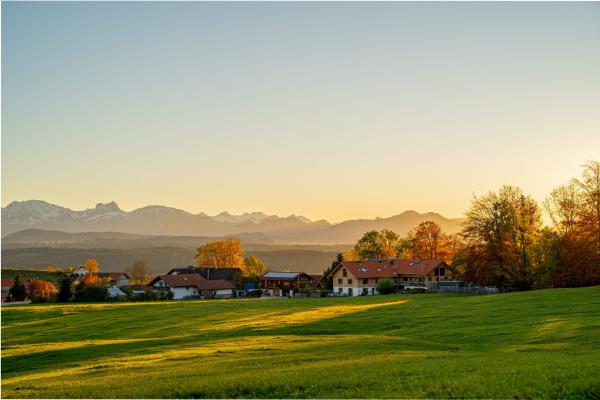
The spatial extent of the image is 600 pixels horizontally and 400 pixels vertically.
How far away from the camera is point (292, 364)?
24.3 metres

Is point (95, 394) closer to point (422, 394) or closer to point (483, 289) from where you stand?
point (422, 394)

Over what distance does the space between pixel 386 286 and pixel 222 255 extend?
7183 cm

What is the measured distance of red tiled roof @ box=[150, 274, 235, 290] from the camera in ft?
381

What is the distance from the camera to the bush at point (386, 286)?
96.4 m

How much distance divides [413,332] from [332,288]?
8053cm

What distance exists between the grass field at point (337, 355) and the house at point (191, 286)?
56.7 m

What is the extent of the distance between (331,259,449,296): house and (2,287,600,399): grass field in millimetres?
49564

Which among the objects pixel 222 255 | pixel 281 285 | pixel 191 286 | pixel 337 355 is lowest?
pixel 281 285

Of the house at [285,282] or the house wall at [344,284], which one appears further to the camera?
the house at [285,282]

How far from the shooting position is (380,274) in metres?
110

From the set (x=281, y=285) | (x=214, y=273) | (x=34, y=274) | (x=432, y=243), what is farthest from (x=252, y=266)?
(x=34, y=274)

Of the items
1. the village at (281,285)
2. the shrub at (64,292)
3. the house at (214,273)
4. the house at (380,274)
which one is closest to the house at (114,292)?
the village at (281,285)

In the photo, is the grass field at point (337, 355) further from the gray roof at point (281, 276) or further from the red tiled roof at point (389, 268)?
the gray roof at point (281, 276)

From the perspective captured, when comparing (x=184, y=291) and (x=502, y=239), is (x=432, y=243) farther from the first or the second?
(x=184, y=291)
